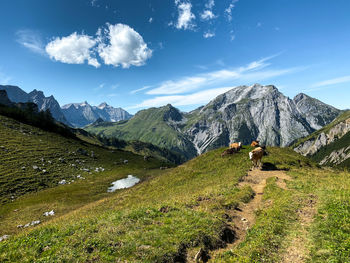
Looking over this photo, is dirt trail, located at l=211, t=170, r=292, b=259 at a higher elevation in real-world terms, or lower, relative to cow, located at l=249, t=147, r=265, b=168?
lower

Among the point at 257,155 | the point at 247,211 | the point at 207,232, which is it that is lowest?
the point at 247,211

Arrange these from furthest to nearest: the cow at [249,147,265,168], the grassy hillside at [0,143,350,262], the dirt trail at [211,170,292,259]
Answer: the cow at [249,147,265,168] < the dirt trail at [211,170,292,259] < the grassy hillside at [0,143,350,262]

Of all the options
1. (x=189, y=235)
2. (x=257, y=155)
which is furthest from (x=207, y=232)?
(x=257, y=155)

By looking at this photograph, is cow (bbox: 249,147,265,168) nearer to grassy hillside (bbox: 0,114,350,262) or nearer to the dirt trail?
the dirt trail

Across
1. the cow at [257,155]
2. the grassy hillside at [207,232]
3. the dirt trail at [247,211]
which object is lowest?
the dirt trail at [247,211]

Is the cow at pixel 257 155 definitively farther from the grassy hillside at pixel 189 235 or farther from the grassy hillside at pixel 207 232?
the grassy hillside at pixel 189 235

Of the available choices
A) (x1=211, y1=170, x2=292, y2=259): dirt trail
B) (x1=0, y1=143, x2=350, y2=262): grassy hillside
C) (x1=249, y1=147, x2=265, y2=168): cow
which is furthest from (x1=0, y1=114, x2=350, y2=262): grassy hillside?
(x1=249, y1=147, x2=265, y2=168): cow

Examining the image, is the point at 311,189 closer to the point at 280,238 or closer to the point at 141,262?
the point at 280,238

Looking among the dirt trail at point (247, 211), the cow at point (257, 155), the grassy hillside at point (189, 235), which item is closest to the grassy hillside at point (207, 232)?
the grassy hillside at point (189, 235)

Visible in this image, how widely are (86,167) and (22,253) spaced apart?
80597 millimetres

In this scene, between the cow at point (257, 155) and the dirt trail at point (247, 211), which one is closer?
the dirt trail at point (247, 211)

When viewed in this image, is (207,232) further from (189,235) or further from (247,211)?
(247,211)

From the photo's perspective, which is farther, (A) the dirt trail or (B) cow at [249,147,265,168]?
(B) cow at [249,147,265,168]

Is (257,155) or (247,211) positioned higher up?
(257,155)
